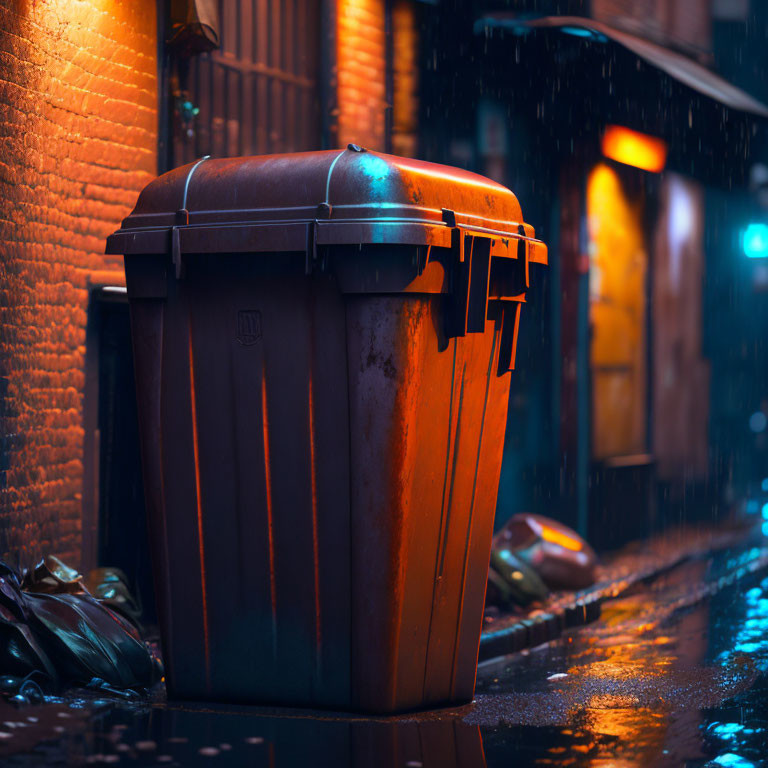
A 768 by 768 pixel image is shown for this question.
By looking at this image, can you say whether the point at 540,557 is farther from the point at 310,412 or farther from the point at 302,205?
the point at 302,205

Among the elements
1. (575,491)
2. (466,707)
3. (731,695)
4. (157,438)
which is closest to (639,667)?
(731,695)

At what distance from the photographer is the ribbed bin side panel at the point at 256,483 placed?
490 cm

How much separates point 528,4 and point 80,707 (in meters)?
7.80

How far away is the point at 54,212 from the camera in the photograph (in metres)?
6.66

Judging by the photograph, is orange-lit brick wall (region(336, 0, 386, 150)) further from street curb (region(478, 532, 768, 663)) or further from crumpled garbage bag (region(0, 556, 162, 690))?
crumpled garbage bag (region(0, 556, 162, 690))

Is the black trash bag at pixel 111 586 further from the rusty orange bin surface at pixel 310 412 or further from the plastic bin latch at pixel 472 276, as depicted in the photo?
the plastic bin latch at pixel 472 276

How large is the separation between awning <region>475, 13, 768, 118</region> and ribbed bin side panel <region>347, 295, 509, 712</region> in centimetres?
551

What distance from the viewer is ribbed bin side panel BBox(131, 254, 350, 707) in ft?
16.1

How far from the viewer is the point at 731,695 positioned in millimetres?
5859

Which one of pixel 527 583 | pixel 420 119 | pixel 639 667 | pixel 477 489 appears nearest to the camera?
pixel 477 489

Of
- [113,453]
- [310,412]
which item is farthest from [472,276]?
[113,453]

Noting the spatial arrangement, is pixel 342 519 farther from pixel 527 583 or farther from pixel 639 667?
pixel 527 583

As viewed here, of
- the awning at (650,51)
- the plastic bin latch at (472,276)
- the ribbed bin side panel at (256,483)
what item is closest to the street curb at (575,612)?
the ribbed bin side panel at (256,483)

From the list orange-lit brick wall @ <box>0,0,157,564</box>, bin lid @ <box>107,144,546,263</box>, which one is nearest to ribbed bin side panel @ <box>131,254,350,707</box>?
bin lid @ <box>107,144,546,263</box>
